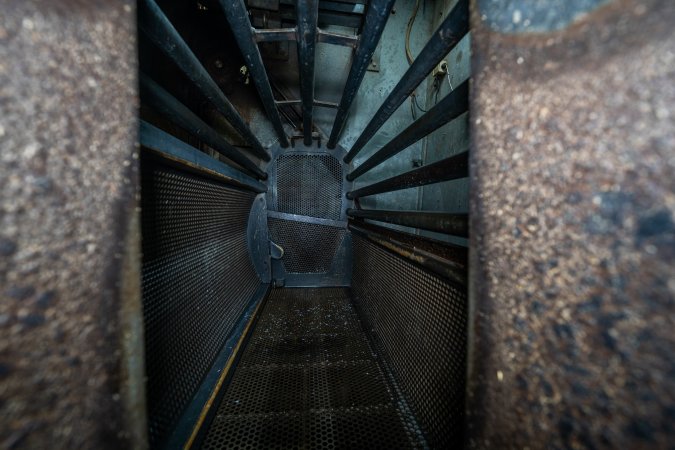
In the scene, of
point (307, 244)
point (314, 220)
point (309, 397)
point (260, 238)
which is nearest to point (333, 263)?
point (307, 244)

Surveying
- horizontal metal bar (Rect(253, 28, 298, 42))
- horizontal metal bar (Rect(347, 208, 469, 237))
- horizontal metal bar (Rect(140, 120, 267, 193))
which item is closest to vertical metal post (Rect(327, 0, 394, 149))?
horizontal metal bar (Rect(253, 28, 298, 42))

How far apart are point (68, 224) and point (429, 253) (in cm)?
101

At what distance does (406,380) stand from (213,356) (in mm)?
947

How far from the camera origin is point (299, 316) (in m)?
2.09

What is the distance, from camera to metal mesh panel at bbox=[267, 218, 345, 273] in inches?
113

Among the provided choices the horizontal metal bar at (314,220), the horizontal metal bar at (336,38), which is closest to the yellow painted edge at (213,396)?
the horizontal metal bar at (314,220)

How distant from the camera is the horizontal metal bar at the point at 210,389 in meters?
0.99

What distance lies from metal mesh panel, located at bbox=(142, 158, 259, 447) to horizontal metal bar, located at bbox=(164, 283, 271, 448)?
0.03 metres

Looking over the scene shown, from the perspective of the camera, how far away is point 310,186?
2.88 m

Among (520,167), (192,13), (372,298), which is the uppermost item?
(192,13)

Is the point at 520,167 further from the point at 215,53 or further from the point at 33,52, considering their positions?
the point at 215,53

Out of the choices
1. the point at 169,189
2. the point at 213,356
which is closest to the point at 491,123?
the point at 169,189

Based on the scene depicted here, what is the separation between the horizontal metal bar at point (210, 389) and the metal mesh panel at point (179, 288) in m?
0.03

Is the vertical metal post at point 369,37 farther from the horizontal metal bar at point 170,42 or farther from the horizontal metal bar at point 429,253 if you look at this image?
the horizontal metal bar at point 429,253
